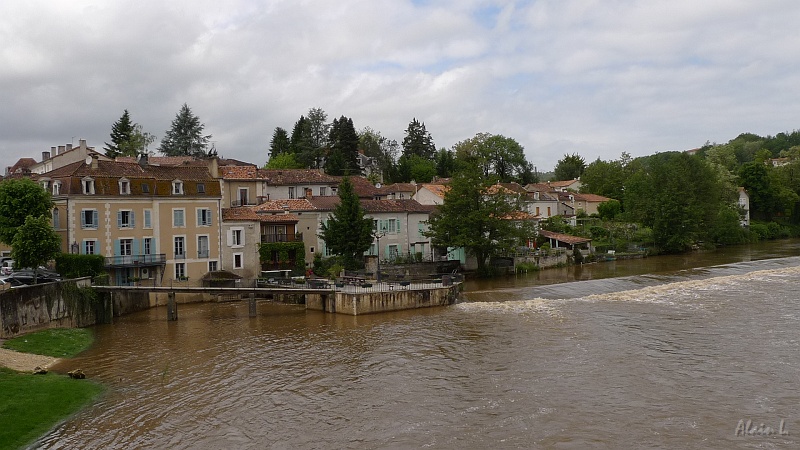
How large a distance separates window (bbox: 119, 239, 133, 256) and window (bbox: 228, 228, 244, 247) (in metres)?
6.57

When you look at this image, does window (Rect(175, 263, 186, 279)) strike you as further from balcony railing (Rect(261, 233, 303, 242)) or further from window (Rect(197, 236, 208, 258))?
balcony railing (Rect(261, 233, 303, 242))

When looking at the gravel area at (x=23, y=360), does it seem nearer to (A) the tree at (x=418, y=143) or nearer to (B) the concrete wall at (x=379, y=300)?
(B) the concrete wall at (x=379, y=300)

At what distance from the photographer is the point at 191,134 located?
8344 cm

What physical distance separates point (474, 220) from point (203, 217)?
68.5ft

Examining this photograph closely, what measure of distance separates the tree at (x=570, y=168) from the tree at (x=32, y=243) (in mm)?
109124

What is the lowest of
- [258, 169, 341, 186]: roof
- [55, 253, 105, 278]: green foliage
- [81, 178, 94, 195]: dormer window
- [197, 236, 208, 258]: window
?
[55, 253, 105, 278]: green foliage

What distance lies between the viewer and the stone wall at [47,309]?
92.1 feet

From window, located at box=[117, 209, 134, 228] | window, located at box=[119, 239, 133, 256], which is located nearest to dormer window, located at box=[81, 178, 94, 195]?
window, located at box=[117, 209, 134, 228]

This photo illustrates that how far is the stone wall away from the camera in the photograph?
28.1 meters

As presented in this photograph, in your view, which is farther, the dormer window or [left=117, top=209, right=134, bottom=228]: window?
[left=117, top=209, right=134, bottom=228]: window

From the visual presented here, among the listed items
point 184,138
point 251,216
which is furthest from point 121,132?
point 251,216

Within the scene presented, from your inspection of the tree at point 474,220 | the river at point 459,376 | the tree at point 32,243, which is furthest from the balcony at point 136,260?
the tree at point 474,220

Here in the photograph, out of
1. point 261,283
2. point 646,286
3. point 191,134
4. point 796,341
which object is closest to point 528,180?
point 191,134

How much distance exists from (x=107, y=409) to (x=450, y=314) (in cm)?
1999
